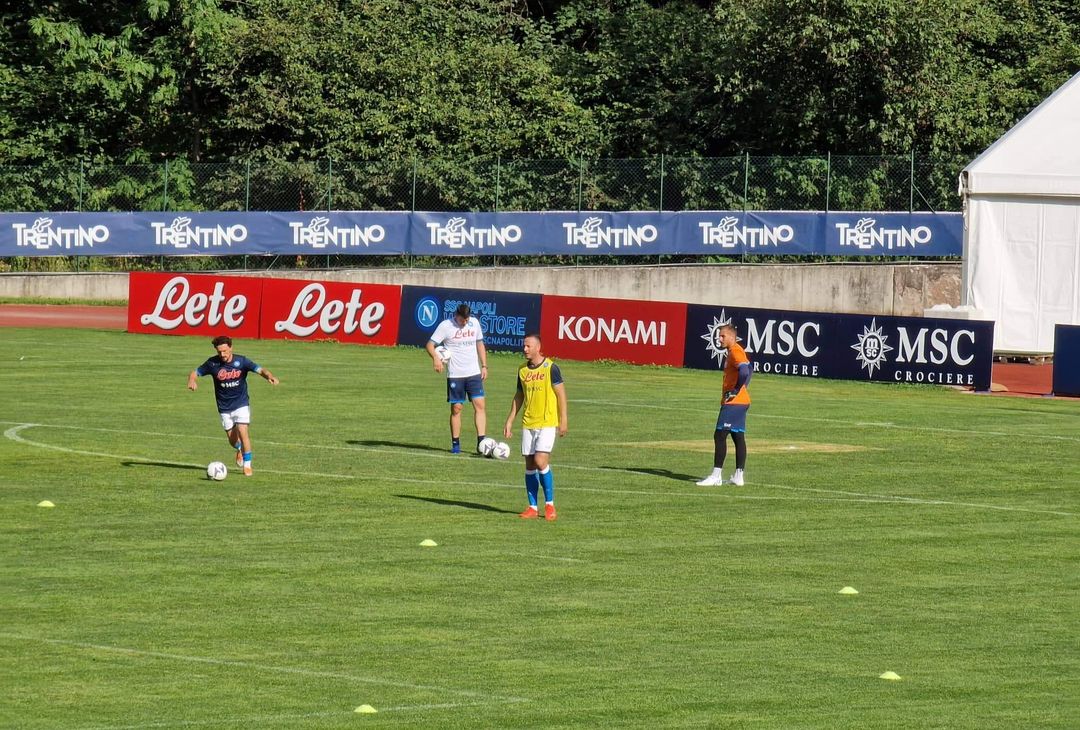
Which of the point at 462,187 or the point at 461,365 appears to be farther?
the point at 462,187

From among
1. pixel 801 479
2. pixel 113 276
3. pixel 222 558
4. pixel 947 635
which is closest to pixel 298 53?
pixel 113 276

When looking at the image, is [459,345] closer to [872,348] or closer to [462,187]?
[872,348]

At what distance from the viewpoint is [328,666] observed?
505 inches

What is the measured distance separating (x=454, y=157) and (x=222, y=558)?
37.7 meters

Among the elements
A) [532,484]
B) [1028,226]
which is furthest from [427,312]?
[532,484]

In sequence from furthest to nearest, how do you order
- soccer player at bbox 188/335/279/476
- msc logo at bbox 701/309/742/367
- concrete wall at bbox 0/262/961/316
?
concrete wall at bbox 0/262/961/316 → msc logo at bbox 701/309/742/367 → soccer player at bbox 188/335/279/476

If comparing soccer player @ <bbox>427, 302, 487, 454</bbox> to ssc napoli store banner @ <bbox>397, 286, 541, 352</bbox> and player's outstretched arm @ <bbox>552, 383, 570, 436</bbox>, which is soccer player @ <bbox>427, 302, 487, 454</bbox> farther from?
ssc napoli store banner @ <bbox>397, 286, 541, 352</bbox>

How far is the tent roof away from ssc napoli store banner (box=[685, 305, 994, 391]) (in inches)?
192

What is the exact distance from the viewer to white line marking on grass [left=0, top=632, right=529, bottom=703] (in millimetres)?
12164

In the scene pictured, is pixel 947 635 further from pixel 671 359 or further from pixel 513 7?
pixel 513 7

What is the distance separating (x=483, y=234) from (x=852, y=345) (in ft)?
55.8

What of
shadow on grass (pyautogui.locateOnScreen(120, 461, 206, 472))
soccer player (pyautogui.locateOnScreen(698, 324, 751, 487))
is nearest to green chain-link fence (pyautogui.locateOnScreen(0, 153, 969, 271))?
shadow on grass (pyautogui.locateOnScreen(120, 461, 206, 472))

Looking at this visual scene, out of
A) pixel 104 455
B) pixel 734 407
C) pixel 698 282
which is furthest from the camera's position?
pixel 698 282

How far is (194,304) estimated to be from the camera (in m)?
42.0
